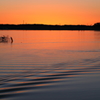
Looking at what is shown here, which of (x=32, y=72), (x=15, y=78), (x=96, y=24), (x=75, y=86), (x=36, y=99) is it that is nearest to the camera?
(x=36, y=99)

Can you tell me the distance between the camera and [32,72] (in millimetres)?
11727

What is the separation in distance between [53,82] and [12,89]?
196 cm

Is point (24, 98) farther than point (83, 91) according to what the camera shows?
No

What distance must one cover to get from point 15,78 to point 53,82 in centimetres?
186

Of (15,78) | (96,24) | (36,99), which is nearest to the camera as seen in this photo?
(36,99)

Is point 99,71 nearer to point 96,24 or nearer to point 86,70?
point 86,70

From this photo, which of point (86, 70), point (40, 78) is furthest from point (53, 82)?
point (86, 70)

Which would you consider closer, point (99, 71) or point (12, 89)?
point (12, 89)

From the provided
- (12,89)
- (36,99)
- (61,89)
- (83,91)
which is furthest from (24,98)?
(83,91)

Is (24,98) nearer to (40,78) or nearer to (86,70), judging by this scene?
→ (40,78)

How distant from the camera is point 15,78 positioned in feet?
33.6

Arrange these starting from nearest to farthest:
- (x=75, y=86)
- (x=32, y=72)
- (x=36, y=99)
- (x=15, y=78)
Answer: (x=36, y=99)
(x=75, y=86)
(x=15, y=78)
(x=32, y=72)

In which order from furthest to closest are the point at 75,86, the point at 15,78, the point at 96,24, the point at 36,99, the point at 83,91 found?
the point at 96,24
the point at 15,78
the point at 75,86
the point at 83,91
the point at 36,99

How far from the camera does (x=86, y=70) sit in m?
12.5
